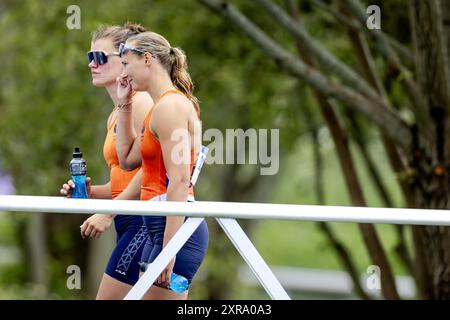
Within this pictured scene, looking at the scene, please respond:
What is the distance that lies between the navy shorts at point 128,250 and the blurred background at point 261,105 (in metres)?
1.37

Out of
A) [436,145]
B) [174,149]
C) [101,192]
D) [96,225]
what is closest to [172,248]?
[174,149]

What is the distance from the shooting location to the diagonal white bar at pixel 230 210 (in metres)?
4.07

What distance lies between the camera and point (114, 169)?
5215 mm

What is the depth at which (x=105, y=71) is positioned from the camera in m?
5.07

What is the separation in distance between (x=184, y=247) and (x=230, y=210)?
672 millimetres

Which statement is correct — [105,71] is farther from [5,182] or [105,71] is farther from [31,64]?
[5,182]

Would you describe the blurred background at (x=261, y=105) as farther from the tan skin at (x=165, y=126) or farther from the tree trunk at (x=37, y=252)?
the tan skin at (x=165, y=126)

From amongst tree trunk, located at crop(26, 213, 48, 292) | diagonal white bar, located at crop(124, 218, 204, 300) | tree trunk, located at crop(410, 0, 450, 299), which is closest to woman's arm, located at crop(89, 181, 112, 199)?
diagonal white bar, located at crop(124, 218, 204, 300)

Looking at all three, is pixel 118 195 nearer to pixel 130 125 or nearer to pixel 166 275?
pixel 130 125

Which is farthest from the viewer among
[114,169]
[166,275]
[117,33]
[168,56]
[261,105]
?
[261,105]

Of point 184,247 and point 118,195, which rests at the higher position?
point 118,195

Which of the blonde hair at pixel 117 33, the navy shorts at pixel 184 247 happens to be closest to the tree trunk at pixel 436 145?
the blonde hair at pixel 117 33
